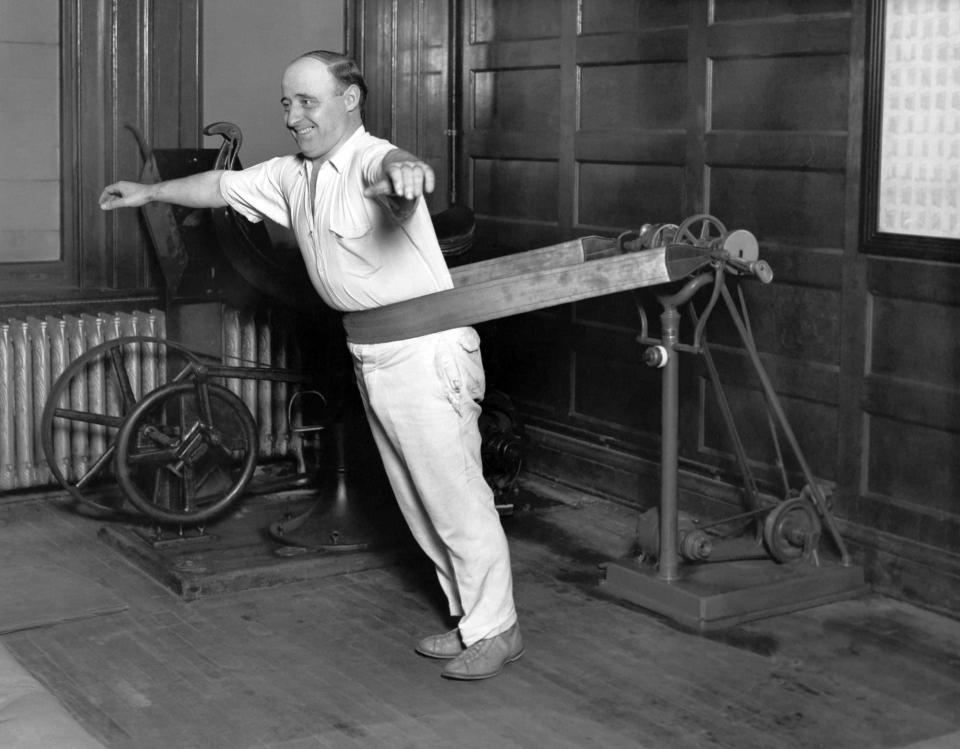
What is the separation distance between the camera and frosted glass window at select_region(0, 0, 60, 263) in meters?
5.68

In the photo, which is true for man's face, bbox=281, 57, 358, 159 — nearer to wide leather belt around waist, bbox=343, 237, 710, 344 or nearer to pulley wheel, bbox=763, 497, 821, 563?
wide leather belt around waist, bbox=343, 237, 710, 344

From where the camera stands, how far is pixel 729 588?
4441mm

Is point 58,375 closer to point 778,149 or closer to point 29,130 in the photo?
point 29,130

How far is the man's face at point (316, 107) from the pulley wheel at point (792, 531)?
72.8 inches

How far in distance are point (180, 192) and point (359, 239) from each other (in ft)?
2.85

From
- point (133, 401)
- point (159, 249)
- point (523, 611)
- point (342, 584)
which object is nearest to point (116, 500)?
point (133, 401)

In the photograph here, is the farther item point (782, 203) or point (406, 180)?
point (782, 203)

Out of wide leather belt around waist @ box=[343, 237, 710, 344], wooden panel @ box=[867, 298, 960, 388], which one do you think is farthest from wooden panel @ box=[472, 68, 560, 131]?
wide leather belt around waist @ box=[343, 237, 710, 344]

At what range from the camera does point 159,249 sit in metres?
5.43

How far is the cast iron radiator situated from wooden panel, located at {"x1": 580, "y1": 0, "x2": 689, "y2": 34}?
1853 mm

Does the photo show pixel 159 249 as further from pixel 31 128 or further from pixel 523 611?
pixel 523 611

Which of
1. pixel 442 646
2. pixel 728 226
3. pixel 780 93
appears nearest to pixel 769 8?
pixel 780 93

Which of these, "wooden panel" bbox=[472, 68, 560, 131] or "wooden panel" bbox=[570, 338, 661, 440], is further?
"wooden panel" bbox=[472, 68, 560, 131]

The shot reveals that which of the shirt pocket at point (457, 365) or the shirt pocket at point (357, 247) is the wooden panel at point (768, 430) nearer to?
the shirt pocket at point (457, 365)
